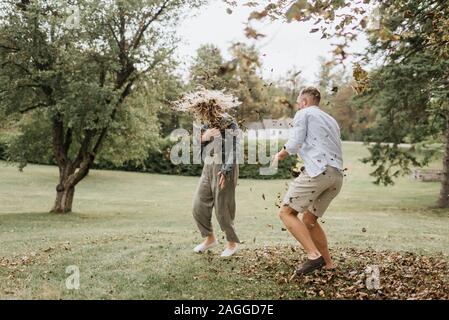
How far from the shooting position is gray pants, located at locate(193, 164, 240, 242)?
7.29 metres

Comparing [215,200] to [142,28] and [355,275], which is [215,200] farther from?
[142,28]

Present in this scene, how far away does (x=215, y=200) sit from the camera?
7344mm

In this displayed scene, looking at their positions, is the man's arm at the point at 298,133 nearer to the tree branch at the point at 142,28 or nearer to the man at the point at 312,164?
the man at the point at 312,164

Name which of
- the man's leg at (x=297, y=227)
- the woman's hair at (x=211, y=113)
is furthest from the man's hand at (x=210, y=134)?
the man's leg at (x=297, y=227)

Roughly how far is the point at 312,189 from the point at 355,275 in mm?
1499

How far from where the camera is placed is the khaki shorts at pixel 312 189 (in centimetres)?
599

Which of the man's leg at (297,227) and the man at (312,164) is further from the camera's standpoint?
the man's leg at (297,227)

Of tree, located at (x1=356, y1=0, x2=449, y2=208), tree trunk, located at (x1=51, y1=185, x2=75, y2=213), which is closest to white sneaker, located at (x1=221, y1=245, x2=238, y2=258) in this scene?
tree, located at (x1=356, y1=0, x2=449, y2=208)

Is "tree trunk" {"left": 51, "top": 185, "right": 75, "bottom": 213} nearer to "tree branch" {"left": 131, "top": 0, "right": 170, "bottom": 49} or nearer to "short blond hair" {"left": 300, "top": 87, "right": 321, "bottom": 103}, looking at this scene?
A: "tree branch" {"left": 131, "top": 0, "right": 170, "bottom": 49}

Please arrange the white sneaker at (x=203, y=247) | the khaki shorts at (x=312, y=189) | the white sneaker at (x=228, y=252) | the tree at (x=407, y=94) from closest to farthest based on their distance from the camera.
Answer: the khaki shorts at (x=312, y=189) → the white sneaker at (x=228, y=252) → the white sneaker at (x=203, y=247) → the tree at (x=407, y=94)

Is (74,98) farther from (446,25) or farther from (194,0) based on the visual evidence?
(446,25)

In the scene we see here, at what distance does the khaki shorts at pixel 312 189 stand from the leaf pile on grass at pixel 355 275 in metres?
0.97

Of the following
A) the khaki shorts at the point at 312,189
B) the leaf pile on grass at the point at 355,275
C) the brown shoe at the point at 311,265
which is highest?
the khaki shorts at the point at 312,189
